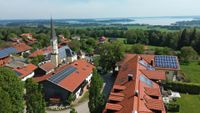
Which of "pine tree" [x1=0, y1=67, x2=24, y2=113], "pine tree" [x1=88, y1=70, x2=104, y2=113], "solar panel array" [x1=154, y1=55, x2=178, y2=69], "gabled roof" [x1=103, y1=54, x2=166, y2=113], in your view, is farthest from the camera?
"solar panel array" [x1=154, y1=55, x2=178, y2=69]

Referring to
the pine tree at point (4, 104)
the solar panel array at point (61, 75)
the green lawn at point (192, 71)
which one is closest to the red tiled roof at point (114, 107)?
the pine tree at point (4, 104)

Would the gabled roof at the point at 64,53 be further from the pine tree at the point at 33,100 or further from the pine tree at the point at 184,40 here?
the pine tree at the point at 184,40

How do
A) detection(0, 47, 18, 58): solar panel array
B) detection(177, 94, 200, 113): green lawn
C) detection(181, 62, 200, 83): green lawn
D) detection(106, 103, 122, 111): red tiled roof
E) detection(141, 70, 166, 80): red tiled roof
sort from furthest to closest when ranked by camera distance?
detection(0, 47, 18, 58): solar panel array, detection(181, 62, 200, 83): green lawn, detection(141, 70, 166, 80): red tiled roof, detection(177, 94, 200, 113): green lawn, detection(106, 103, 122, 111): red tiled roof

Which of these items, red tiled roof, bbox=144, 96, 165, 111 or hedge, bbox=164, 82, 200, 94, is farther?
hedge, bbox=164, 82, 200, 94

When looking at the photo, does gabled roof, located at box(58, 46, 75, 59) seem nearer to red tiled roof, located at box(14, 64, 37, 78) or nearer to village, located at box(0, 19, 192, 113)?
village, located at box(0, 19, 192, 113)

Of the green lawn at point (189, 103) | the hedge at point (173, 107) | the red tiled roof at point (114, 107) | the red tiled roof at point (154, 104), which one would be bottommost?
the green lawn at point (189, 103)

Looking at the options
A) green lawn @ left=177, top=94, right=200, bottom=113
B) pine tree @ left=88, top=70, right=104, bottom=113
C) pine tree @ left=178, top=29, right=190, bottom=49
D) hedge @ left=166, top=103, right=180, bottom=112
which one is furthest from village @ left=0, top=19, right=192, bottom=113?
pine tree @ left=178, top=29, right=190, bottom=49

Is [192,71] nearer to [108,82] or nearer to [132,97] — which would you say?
[108,82]

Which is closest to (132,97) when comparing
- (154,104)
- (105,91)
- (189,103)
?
(154,104)
